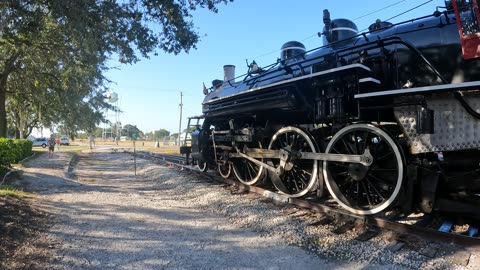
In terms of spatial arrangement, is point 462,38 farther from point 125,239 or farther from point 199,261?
point 125,239

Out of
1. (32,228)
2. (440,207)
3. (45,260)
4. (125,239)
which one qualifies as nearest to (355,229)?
(440,207)

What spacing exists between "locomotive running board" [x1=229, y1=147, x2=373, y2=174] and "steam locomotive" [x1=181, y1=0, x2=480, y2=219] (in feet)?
0.06

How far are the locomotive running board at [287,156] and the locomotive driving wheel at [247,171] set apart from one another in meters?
0.31

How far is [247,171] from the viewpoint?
416 inches

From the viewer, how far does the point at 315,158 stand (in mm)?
7109

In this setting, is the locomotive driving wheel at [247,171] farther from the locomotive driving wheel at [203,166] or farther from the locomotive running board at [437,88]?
the locomotive running board at [437,88]

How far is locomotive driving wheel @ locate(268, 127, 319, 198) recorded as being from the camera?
7.63m

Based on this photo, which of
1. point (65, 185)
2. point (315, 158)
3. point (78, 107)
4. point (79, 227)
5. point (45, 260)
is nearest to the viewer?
point (45, 260)

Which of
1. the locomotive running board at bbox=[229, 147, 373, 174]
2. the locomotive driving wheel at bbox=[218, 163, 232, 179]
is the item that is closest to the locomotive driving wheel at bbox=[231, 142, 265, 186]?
the locomotive running board at bbox=[229, 147, 373, 174]

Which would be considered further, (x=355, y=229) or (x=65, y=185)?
(x=65, y=185)

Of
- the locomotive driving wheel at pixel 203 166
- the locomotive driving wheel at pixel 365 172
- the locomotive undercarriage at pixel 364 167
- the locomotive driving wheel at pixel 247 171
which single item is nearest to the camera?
the locomotive undercarriage at pixel 364 167

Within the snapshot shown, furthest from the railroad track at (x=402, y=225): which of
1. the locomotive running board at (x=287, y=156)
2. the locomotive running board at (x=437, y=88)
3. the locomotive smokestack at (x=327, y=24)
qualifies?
the locomotive smokestack at (x=327, y=24)

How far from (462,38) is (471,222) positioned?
2.64 metres

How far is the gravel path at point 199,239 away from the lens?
4918 millimetres
